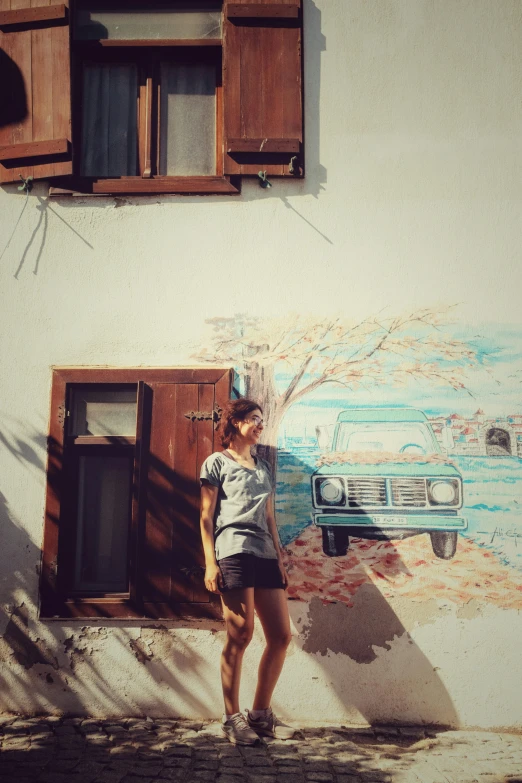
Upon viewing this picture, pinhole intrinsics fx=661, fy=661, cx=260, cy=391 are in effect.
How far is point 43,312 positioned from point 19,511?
1.50 m

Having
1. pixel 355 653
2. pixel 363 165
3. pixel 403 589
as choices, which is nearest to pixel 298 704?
pixel 355 653

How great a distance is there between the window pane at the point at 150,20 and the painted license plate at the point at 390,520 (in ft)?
13.3

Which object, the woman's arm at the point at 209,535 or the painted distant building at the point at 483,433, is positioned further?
the painted distant building at the point at 483,433

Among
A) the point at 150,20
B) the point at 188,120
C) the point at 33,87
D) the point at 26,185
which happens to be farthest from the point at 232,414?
the point at 150,20

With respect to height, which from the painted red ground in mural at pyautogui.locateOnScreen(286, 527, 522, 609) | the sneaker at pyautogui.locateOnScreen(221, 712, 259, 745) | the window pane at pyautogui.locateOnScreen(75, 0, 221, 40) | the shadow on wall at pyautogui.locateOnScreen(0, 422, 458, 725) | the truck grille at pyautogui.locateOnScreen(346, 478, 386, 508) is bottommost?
the sneaker at pyautogui.locateOnScreen(221, 712, 259, 745)

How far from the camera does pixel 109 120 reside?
5465 millimetres

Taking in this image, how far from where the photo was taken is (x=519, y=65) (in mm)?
→ 5145

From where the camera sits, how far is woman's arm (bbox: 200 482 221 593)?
4.08 m

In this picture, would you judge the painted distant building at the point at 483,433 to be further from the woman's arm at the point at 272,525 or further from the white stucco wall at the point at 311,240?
the woman's arm at the point at 272,525

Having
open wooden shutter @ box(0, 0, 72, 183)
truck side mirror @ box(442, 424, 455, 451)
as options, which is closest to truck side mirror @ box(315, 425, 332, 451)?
truck side mirror @ box(442, 424, 455, 451)

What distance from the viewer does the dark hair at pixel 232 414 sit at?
4.39 meters

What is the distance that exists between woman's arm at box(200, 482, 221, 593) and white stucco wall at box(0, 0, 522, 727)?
94 centimetres

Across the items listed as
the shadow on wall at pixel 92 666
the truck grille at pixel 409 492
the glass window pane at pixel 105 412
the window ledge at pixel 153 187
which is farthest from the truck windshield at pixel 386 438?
the window ledge at pixel 153 187
